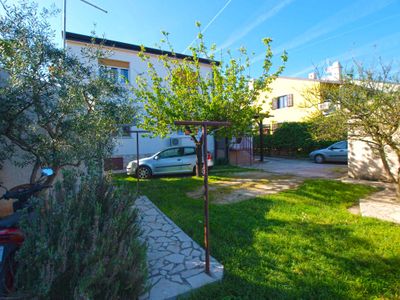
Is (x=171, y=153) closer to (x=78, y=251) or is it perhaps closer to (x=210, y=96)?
(x=210, y=96)

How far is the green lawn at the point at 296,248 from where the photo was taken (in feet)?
9.18

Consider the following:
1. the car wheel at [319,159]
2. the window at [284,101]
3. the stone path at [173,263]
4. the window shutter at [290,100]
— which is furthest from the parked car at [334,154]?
the stone path at [173,263]

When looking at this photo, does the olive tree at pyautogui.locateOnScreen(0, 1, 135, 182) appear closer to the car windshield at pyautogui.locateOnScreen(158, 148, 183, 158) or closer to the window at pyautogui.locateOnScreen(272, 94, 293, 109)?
the car windshield at pyautogui.locateOnScreen(158, 148, 183, 158)

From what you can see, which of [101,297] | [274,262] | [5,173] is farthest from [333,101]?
[5,173]

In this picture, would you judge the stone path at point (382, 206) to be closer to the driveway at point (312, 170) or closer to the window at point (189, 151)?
the driveway at point (312, 170)

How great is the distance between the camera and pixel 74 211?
2.44m

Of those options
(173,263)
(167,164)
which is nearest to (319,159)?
(167,164)

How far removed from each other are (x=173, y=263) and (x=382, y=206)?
5.46 m

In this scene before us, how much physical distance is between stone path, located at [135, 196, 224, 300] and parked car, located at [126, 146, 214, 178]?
588cm

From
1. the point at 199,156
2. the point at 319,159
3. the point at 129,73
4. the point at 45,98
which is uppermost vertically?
the point at 129,73

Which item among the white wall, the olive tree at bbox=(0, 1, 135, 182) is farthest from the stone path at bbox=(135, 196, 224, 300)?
the white wall

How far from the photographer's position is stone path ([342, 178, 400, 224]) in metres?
5.12

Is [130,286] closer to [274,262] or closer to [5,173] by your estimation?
[274,262]

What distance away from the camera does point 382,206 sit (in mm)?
5758
